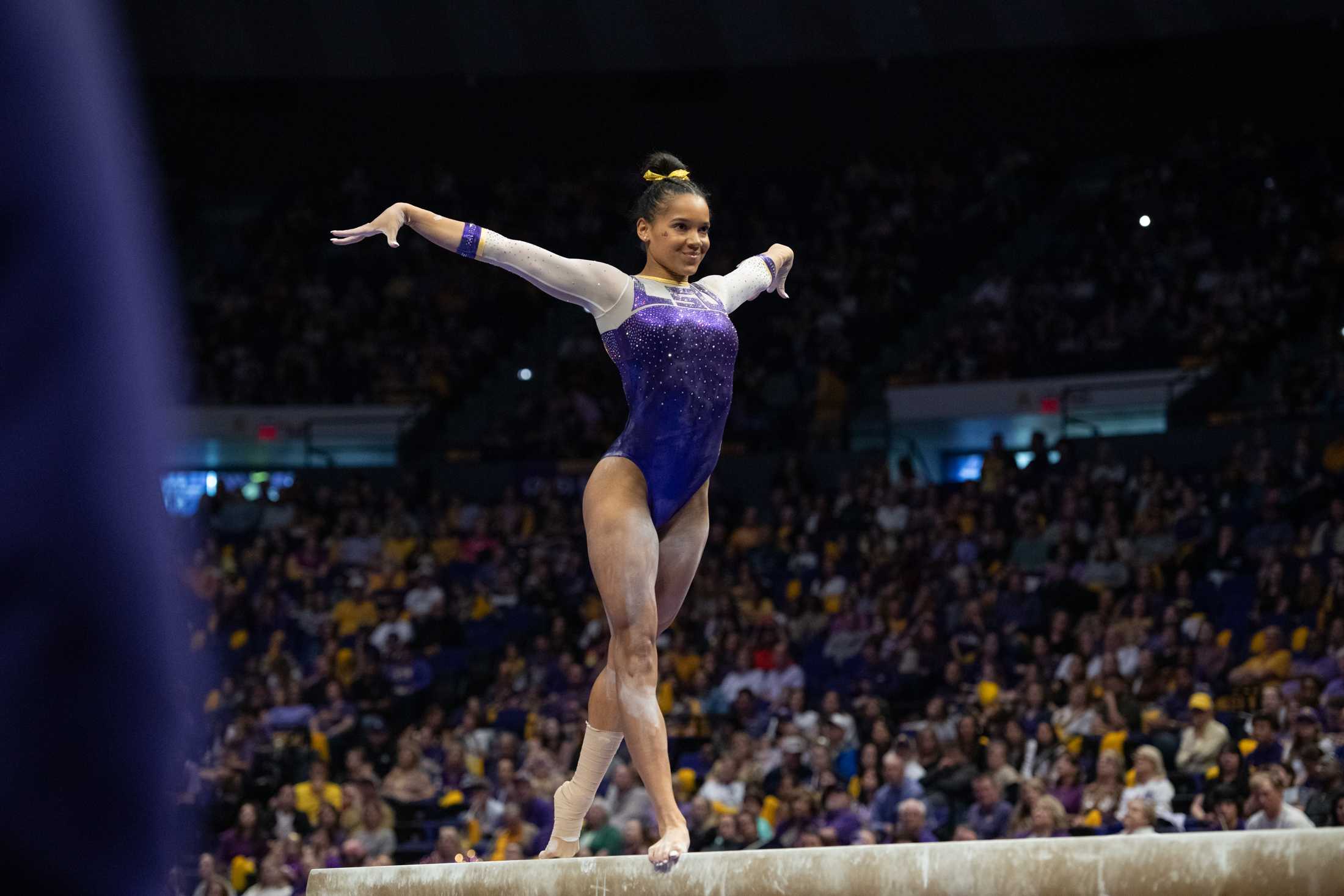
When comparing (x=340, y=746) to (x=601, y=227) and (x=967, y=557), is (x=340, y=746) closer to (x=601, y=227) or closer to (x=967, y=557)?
(x=967, y=557)

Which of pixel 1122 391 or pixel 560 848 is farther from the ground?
pixel 1122 391

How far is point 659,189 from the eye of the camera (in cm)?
441

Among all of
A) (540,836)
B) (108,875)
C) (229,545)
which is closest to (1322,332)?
(540,836)

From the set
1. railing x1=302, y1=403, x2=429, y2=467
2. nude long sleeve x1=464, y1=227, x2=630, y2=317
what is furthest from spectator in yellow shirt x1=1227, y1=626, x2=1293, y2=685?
railing x1=302, y1=403, x2=429, y2=467

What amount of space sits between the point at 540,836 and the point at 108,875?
2.34 metres

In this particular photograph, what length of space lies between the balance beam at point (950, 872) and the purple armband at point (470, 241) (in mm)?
1575

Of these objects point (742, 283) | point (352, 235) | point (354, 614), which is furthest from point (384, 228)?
point (354, 614)

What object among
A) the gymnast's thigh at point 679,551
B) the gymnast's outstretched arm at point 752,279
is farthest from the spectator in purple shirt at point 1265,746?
the gymnast's thigh at point 679,551

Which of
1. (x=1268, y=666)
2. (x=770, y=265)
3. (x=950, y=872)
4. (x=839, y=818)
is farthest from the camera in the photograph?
(x=1268, y=666)

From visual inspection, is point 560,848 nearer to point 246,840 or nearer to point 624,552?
point 624,552

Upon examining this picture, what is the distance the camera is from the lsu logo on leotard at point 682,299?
4242mm

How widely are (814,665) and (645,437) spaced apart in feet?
24.7

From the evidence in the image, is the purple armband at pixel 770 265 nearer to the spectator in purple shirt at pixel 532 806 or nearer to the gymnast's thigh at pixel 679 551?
the gymnast's thigh at pixel 679 551

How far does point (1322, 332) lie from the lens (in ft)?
47.0
